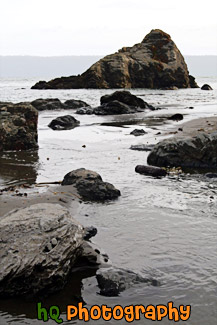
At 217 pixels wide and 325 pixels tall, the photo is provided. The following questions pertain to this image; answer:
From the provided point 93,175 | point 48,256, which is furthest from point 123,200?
point 48,256

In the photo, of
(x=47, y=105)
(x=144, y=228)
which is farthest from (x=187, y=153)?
(x=47, y=105)

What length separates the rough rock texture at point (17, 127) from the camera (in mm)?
14602

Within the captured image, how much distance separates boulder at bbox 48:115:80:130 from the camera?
20.9 m

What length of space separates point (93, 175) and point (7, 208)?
224 cm

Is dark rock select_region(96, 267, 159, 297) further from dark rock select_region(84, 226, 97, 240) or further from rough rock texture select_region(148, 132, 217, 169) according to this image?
rough rock texture select_region(148, 132, 217, 169)

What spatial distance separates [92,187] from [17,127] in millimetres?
7110

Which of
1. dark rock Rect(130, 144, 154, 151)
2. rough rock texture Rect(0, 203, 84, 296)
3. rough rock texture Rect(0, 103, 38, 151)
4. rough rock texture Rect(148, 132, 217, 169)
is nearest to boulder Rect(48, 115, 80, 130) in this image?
rough rock texture Rect(0, 103, 38, 151)

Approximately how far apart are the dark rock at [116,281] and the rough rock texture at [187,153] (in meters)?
6.82

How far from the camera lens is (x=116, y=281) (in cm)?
505

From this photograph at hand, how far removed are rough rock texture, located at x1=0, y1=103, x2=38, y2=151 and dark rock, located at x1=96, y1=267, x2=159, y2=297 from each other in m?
9.99

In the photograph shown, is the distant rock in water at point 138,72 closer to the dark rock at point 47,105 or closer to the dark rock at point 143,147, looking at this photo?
the dark rock at point 47,105

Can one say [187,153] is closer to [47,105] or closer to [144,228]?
[144,228]

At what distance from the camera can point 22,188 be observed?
30.4ft

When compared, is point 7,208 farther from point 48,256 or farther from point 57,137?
point 57,137
